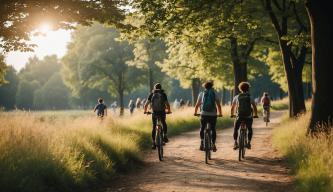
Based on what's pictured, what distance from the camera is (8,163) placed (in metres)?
8.73

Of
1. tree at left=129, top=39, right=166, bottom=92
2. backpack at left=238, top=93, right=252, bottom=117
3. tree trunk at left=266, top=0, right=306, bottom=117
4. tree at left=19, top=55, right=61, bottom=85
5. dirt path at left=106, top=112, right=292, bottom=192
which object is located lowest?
dirt path at left=106, top=112, right=292, bottom=192

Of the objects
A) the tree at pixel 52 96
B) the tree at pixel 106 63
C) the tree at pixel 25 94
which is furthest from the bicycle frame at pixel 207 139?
the tree at pixel 25 94

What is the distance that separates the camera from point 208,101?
13562mm

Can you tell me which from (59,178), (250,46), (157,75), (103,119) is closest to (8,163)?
(59,178)

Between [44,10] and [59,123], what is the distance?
16.5 feet

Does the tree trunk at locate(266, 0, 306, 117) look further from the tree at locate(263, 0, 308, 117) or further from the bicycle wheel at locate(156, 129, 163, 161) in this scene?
the bicycle wheel at locate(156, 129, 163, 161)

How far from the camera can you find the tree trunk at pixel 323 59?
13.6m

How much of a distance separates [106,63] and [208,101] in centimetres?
4459

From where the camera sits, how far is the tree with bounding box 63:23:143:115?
5700cm

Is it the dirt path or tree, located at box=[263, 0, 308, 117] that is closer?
the dirt path

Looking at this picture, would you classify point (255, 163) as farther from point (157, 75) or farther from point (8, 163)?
point (157, 75)

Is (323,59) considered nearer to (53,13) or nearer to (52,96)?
(53,13)

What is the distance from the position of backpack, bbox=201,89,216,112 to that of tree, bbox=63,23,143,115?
140 ft

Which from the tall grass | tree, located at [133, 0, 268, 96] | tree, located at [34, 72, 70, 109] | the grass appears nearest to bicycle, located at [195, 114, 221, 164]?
the grass
